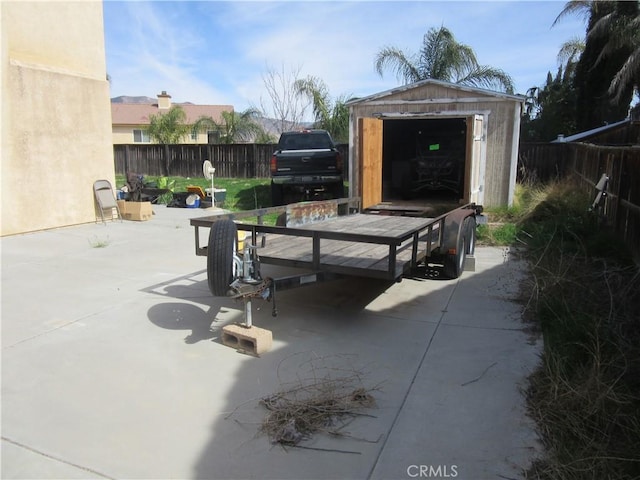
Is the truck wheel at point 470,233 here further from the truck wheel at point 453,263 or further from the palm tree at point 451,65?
the palm tree at point 451,65

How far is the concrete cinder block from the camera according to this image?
4434 mm

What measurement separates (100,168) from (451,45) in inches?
637

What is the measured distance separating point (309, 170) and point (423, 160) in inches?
112

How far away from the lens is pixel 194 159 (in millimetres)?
24672

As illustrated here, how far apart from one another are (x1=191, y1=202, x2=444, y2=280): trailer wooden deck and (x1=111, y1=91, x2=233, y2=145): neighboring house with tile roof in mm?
36879

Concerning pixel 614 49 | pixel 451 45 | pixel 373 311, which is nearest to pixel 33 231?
pixel 373 311

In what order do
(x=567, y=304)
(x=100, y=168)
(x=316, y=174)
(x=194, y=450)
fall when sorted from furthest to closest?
(x=316, y=174) → (x=100, y=168) → (x=567, y=304) → (x=194, y=450)

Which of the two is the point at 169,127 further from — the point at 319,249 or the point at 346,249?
the point at 319,249

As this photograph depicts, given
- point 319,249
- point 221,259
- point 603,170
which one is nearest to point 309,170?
point 603,170

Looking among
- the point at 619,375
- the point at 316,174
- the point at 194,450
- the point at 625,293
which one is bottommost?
the point at 194,450

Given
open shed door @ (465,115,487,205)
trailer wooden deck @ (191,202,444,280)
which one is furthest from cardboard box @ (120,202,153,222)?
open shed door @ (465,115,487,205)

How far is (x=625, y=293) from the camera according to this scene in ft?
14.5

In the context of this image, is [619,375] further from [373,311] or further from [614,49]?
[614,49]

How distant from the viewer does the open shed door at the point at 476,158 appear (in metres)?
10.5
